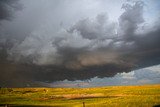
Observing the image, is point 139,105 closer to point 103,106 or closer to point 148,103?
point 148,103

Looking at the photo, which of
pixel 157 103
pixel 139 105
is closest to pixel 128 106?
pixel 139 105

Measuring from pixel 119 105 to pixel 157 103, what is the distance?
724 centimetres

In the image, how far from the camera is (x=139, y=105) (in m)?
47.1

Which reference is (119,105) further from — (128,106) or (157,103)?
(157,103)

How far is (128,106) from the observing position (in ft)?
155

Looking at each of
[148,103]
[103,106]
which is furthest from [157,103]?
[103,106]

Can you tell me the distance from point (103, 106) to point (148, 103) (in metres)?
8.52

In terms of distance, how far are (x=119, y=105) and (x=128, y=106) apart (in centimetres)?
233

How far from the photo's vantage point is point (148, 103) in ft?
160

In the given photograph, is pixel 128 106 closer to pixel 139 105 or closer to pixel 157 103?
pixel 139 105

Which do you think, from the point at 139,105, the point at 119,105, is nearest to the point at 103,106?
the point at 119,105

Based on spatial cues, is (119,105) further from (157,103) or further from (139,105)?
(157,103)

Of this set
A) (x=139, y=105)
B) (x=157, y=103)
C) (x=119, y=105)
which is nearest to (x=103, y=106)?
(x=119, y=105)

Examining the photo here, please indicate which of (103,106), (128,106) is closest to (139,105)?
(128,106)
